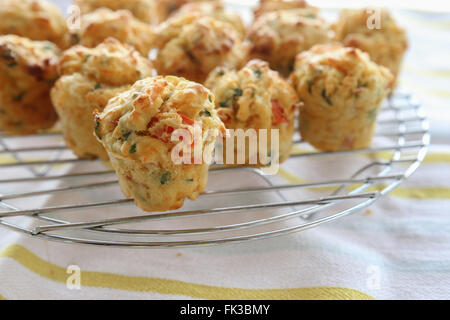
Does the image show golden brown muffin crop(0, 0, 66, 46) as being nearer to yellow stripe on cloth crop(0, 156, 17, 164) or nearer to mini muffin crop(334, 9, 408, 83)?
yellow stripe on cloth crop(0, 156, 17, 164)

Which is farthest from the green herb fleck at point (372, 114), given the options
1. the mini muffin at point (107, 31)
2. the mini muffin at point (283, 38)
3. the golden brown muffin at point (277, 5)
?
the mini muffin at point (107, 31)

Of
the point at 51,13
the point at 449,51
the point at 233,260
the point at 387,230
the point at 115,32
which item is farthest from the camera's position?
the point at 449,51

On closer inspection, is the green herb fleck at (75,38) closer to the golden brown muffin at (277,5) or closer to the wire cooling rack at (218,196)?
the wire cooling rack at (218,196)

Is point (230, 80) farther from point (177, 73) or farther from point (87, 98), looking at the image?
point (87, 98)

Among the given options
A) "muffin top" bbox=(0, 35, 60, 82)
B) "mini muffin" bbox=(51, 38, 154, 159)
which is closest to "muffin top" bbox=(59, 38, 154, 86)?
"mini muffin" bbox=(51, 38, 154, 159)

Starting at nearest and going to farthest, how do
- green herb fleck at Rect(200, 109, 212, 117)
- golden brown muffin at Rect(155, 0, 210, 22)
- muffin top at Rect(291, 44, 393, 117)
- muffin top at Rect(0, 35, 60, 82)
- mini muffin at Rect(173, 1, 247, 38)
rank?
green herb fleck at Rect(200, 109, 212, 117)
muffin top at Rect(291, 44, 393, 117)
muffin top at Rect(0, 35, 60, 82)
mini muffin at Rect(173, 1, 247, 38)
golden brown muffin at Rect(155, 0, 210, 22)
